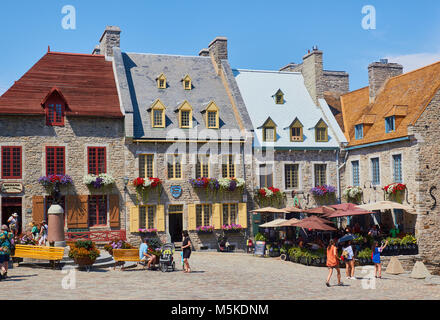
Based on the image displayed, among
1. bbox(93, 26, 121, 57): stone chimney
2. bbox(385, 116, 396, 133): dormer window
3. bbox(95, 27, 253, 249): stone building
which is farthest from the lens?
bbox(93, 26, 121, 57): stone chimney

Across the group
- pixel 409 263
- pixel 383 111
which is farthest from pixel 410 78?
pixel 409 263

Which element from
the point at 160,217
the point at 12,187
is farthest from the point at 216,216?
the point at 12,187

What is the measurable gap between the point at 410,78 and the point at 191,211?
47.7ft

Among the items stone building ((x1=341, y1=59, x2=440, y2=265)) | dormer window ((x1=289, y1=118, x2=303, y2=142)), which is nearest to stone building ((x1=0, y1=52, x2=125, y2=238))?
dormer window ((x1=289, y1=118, x2=303, y2=142))

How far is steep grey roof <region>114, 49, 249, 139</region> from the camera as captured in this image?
28906mm

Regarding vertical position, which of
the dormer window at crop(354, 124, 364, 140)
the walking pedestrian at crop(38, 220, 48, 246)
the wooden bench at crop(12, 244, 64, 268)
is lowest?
the wooden bench at crop(12, 244, 64, 268)

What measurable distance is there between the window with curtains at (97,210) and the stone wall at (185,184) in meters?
1.27

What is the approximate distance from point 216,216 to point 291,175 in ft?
17.2

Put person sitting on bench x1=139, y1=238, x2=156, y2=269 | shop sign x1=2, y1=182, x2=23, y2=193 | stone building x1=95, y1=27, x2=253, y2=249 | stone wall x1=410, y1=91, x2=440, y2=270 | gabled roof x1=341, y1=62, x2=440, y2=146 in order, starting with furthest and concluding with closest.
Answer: stone building x1=95, y1=27, x2=253, y2=249 < gabled roof x1=341, y1=62, x2=440, y2=146 < stone wall x1=410, y1=91, x2=440, y2=270 < shop sign x1=2, y1=182, x2=23, y2=193 < person sitting on bench x1=139, y1=238, x2=156, y2=269

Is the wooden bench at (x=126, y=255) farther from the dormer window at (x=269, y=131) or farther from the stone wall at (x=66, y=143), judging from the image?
the dormer window at (x=269, y=131)

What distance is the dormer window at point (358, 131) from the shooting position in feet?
102

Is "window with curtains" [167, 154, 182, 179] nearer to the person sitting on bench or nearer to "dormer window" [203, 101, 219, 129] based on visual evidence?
"dormer window" [203, 101, 219, 129]

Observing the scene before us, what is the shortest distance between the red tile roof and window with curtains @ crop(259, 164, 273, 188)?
8.59 metres

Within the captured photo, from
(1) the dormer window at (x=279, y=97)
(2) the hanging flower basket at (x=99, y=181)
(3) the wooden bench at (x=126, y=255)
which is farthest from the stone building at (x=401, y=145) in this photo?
(3) the wooden bench at (x=126, y=255)
